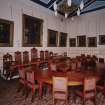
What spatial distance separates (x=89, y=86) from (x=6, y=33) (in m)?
5.74

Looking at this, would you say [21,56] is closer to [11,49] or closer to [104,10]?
[11,49]

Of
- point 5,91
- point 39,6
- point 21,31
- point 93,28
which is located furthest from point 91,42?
point 5,91

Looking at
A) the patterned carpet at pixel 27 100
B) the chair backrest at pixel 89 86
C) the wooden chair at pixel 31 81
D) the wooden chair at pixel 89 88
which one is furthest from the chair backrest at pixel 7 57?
the chair backrest at pixel 89 86

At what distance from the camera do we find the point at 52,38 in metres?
12.0

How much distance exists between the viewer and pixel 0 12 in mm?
7656

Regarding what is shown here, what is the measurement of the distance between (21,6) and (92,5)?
5.93 m

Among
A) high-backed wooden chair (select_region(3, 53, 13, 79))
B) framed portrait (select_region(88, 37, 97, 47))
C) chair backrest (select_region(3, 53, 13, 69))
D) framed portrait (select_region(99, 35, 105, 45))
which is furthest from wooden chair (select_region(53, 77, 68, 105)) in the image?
framed portrait (select_region(88, 37, 97, 47))

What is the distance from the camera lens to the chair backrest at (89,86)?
162 inches

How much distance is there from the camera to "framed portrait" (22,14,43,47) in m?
9.28

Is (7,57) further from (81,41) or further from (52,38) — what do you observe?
(81,41)

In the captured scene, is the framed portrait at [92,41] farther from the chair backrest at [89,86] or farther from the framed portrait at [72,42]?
the chair backrest at [89,86]

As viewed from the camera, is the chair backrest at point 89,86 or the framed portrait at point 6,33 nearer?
the chair backrest at point 89,86

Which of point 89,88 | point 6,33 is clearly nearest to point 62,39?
point 6,33

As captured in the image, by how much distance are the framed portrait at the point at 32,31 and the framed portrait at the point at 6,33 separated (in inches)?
41.5
